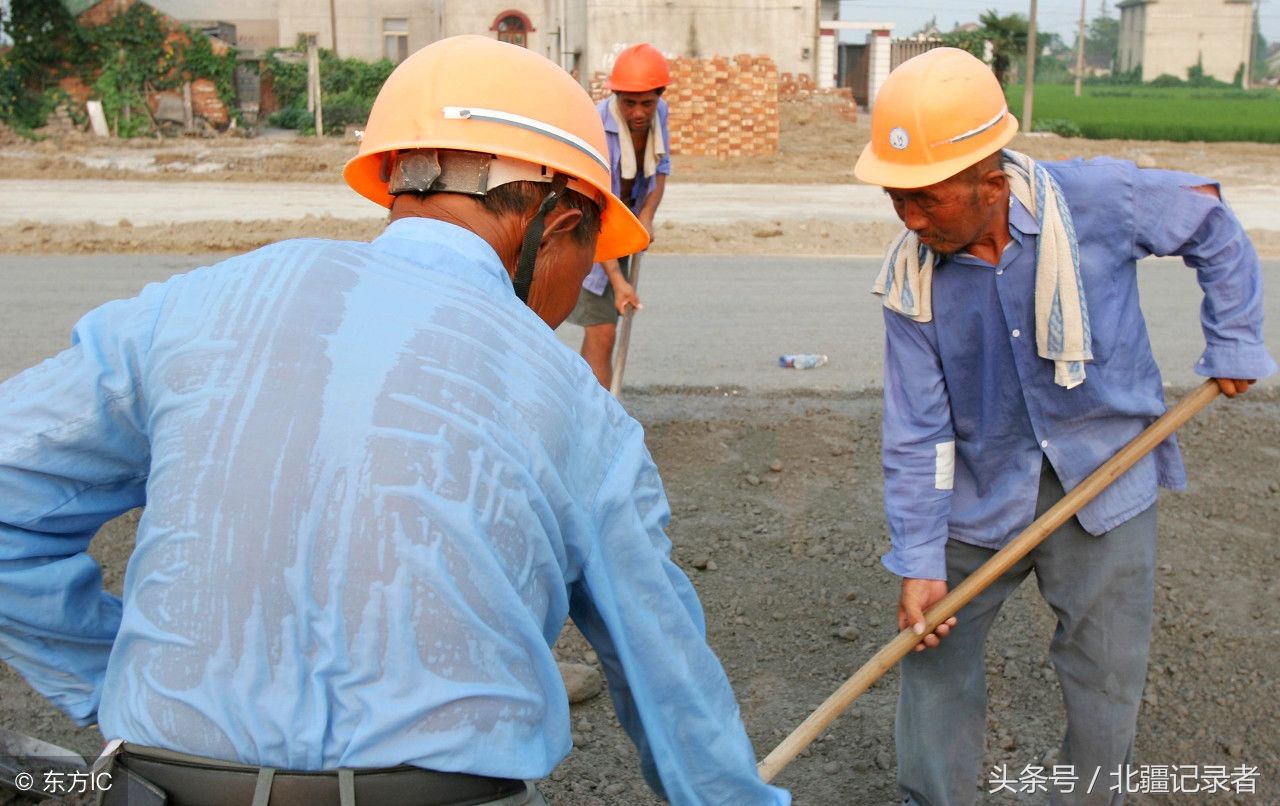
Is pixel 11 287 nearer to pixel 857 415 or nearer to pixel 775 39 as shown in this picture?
pixel 857 415

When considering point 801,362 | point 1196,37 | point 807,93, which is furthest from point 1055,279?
point 1196,37

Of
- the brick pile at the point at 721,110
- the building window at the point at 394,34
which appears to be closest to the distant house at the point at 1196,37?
the building window at the point at 394,34

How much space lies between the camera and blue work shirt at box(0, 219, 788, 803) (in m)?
1.39

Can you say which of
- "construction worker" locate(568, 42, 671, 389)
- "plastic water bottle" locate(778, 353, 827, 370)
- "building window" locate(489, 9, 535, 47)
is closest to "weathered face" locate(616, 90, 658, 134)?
"construction worker" locate(568, 42, 671, 389)

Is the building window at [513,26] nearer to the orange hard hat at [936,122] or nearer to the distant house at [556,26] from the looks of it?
the distant house at [556,26]

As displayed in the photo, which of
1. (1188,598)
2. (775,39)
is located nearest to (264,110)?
(775,39)

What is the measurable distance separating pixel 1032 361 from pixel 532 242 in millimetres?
1462

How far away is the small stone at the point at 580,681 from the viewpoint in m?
3.87

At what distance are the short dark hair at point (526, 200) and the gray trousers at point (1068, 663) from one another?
60.7 inches

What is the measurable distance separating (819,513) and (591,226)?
3543 mm

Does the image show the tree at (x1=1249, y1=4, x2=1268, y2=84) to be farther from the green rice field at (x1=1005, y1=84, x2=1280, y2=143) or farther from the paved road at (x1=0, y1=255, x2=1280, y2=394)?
the paved road at (x1=0, y1=255, x2=1280, y2=394)

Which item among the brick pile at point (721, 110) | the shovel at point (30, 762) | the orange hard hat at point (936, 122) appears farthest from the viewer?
the brick pile at point (721, 110)

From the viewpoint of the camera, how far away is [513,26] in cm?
4003

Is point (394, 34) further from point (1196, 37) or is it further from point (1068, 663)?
point (1196, 37)
